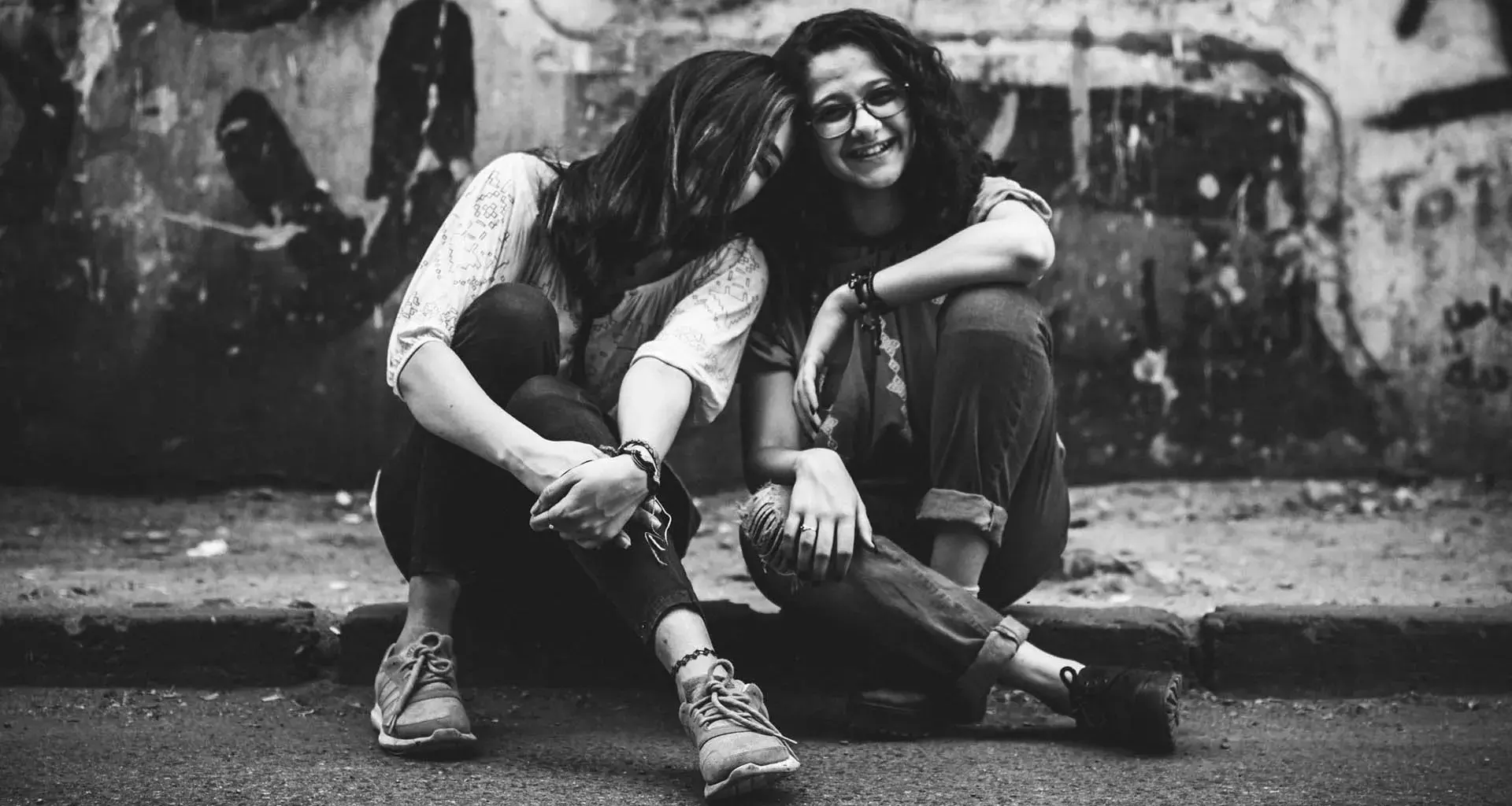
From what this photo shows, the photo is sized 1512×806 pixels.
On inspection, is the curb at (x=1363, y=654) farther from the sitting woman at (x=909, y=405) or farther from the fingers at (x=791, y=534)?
the fingers at (x=791, y=534)

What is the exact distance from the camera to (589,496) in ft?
7.36

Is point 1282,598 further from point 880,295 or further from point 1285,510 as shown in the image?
point 880,295

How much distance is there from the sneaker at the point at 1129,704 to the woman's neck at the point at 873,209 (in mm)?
975

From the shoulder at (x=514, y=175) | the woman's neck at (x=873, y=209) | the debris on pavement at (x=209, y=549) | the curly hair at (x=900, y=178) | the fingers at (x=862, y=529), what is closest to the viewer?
the fingers at (x=862, y=529)

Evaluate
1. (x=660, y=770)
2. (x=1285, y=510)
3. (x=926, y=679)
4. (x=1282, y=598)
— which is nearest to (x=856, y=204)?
(x=926, y=679)

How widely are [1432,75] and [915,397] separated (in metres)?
2.79

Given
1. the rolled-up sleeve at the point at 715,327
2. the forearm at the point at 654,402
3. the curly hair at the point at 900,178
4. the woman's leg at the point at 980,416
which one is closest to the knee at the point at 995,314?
the woman's leg at the point at 980,416

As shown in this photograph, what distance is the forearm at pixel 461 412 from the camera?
2.33m

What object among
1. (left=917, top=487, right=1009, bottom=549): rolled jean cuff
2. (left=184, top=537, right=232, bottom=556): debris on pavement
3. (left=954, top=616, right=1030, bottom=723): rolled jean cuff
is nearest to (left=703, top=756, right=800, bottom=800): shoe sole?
(left=954, top=616, right=1030, bottom=723): rolled jean cuff

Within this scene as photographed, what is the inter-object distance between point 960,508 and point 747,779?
0.64 m

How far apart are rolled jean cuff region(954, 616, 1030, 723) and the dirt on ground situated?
0.74m

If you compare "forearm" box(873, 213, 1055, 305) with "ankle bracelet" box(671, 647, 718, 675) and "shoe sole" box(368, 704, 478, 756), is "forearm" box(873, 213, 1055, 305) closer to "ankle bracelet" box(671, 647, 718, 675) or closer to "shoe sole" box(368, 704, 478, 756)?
"ankle bracelet" box(671, 647, 718, 675)

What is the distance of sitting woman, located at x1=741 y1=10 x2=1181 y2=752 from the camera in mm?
2385

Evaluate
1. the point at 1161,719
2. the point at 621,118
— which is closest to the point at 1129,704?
the point at 1161,719
